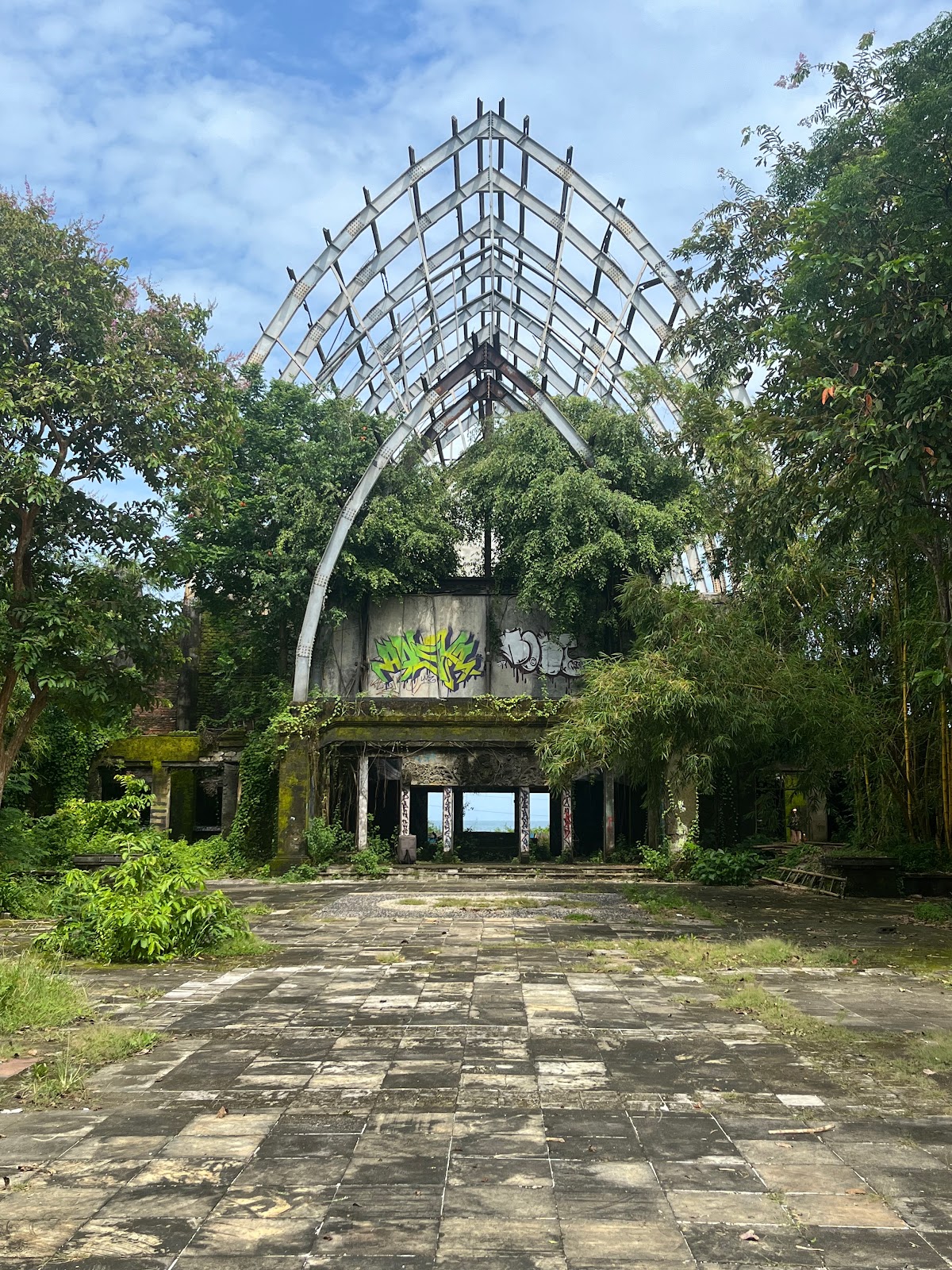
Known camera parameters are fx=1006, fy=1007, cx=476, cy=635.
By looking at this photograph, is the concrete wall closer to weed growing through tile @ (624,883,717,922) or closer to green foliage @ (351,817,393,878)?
green foliage @ (351,817,393,878)

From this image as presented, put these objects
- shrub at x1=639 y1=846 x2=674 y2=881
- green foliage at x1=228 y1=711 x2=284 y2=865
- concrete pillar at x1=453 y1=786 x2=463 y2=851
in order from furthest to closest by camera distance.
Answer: concrete pillar at x1=453 y1=786 x2=463 y2=851, green foliage at x1=228 y1=711 x2=284 y2=865, shrub at x1=639 y1=846 x2=674 y2=881

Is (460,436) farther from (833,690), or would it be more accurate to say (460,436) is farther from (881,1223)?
(881,1223)

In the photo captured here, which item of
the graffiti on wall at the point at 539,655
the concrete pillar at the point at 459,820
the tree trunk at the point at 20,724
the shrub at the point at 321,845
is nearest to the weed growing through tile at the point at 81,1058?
the tree trunk at the point at 20,724

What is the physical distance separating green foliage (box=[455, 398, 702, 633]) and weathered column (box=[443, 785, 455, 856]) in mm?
4210

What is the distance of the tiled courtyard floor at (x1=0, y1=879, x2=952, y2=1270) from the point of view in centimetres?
316

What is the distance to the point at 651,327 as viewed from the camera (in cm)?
2320

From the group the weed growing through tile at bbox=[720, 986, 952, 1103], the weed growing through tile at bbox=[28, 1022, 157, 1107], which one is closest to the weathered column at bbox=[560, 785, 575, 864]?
the weed growing through tile at bbox=[720, 986, 952, 1103]

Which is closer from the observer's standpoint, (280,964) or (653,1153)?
(653,1153)

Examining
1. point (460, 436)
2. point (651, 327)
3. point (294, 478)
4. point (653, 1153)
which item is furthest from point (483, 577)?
point (653, 1153)

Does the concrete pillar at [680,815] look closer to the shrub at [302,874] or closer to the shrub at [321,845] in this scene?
the shrub at [321,845]

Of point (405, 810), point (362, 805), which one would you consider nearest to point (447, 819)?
point (405, 810)

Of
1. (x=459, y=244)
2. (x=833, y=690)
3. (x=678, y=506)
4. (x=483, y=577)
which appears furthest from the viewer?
(x=459, y=244)

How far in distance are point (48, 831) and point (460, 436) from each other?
56.1 feet

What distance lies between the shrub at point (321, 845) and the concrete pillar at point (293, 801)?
20cm
